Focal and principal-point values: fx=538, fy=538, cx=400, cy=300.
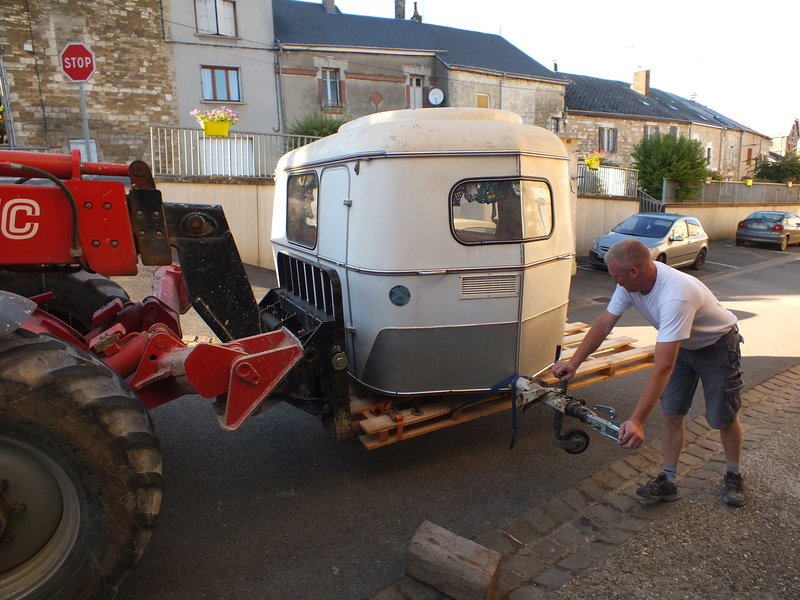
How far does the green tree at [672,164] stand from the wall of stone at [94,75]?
61.2 feet

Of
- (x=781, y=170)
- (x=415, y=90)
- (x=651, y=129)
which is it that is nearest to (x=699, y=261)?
(x=415, y=90)

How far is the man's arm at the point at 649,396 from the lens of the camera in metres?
3.08

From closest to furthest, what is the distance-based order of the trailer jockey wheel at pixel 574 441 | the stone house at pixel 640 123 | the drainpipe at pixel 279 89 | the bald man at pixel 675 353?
the bald man at pixel 675 353, the trailer jockey wheel at pixel 574 441, the drainpipe at pixel 279 89, the stone house at pixel 640 123

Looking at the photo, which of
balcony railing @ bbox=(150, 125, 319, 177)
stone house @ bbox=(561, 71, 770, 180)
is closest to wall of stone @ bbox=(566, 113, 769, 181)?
stone house @ bbox=(561, 71, 770, 180)

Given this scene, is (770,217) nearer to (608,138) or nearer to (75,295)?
(608,138)

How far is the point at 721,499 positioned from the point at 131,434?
3.77 meters

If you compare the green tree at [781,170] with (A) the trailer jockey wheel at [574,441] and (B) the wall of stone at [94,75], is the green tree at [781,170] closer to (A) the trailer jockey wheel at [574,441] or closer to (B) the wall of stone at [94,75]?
(B) the wall of stone at [94,75]

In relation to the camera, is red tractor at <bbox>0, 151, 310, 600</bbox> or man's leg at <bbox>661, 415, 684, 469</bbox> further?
man's leg at <bbox>661, 415, 684, 469</bbox>

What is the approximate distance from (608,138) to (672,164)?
13228 millimetres

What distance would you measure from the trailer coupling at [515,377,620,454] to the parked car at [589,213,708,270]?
1094 centimetres

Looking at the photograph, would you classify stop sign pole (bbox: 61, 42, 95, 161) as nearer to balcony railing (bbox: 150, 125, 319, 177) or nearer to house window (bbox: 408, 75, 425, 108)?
balcony railing (bbox: 150, 125, 319, 177)

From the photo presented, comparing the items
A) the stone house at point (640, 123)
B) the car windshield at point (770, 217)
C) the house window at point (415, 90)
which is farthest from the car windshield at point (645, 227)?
the stone house at point (640, 123)

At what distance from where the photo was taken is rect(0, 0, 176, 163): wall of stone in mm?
19062

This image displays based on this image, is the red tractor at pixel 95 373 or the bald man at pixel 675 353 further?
the bald man at pixel 675 353
